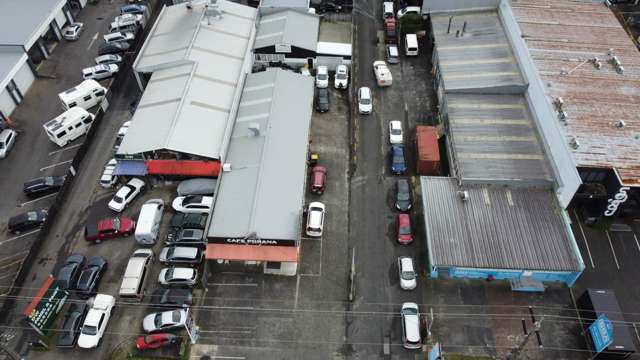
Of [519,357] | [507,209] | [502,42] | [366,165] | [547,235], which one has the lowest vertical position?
[519,357]

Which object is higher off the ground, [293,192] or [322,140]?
[322,140]

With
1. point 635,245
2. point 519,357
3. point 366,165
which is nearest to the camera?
point 519,357

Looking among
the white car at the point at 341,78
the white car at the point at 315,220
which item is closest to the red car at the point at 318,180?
the white car at the point at 315,220

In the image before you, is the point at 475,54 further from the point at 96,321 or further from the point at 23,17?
the point at 23,17

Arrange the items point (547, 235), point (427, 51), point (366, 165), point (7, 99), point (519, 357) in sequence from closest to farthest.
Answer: point (519, 357)
point (547, 235)
point (366, 165)
point (7, 99)
point (427, 51)

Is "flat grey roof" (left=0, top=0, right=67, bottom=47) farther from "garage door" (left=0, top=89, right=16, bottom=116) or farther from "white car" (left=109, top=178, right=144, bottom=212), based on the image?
"white car" (left=109, top=178, right=144, bottom=212)

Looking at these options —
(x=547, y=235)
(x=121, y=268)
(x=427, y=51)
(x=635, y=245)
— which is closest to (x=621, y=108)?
(x=635, y=245)

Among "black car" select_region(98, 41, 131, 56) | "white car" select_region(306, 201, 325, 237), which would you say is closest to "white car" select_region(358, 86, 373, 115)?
"white car" select_region(306, 201, 325, 237)

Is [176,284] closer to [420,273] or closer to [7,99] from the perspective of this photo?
[420,273]

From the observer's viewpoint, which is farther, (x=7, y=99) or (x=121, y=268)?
(x=7, y=99)
